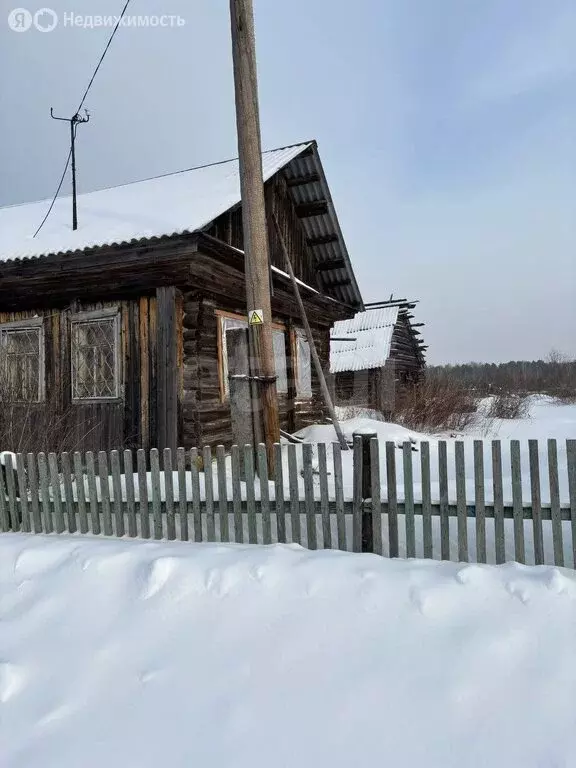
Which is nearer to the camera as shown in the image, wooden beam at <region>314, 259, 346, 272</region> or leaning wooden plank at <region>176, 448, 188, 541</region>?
leaning wooden plank at <region>176, 448, 188, 541</region>

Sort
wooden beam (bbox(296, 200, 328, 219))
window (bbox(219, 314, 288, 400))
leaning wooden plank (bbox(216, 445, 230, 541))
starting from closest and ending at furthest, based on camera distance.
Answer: leaning wooden plank (bbox(216, 445, 230, 541)) < window (bbox(219, 314, 288, 400)) < wooden beam (bbox(296, 200, 328, 219))

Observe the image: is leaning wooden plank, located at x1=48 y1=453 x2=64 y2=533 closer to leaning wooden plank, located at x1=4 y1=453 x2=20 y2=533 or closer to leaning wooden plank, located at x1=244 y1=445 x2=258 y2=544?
leaning wooden plank, located at x1=4 y1=453 x2=20 y2=533

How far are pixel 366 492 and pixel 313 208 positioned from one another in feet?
30.0

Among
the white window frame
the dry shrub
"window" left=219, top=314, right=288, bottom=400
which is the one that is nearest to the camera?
the white window frame

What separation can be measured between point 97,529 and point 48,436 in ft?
12.4

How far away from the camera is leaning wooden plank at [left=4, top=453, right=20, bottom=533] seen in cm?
477

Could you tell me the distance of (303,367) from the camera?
12297mm

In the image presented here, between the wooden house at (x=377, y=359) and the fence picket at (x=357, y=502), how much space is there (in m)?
19.5

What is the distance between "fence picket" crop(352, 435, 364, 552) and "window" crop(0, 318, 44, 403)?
679cm

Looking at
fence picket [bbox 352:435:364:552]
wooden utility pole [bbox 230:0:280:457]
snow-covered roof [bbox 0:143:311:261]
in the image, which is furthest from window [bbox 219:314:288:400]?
fence picket [bbox 352:435:364:552]

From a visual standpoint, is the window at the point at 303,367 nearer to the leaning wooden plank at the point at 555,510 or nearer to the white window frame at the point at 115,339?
the white window frame at the point at 115,339

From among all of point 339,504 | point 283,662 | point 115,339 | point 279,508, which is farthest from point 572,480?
point 115,339

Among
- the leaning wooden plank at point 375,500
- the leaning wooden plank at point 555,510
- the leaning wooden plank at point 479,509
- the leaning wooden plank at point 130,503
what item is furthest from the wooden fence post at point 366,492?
the leaning wooden plank at point 130,503

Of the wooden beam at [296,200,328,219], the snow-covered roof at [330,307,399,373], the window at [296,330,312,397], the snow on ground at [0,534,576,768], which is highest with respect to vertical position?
the wooden beam at [296,200,328,219]
